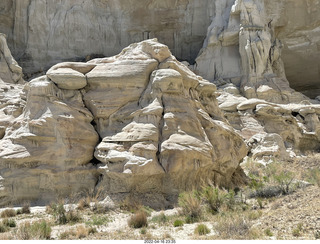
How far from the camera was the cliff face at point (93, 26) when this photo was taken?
999 inches

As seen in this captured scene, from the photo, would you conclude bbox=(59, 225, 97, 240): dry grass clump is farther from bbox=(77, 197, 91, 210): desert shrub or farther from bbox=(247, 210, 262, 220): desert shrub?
bbox=(247, 210, 262, 220): desert shrub

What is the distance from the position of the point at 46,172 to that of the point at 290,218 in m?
5.80

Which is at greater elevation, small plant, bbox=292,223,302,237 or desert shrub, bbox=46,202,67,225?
small plant, bbox=292,223,302,237

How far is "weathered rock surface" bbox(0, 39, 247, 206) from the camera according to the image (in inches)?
341

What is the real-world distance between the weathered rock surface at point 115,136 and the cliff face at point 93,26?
16.1 metres

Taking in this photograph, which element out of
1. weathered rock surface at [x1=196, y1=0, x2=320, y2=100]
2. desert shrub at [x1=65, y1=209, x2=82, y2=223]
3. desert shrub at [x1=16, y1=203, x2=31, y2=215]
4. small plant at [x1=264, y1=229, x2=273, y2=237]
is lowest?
desert shrub at [x1=16, y1=203, x2=31, y2=215]

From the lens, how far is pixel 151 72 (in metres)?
10.2

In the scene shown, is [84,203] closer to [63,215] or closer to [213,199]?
[63,215]

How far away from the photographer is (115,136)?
9.17 m

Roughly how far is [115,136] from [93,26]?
65.7 ft

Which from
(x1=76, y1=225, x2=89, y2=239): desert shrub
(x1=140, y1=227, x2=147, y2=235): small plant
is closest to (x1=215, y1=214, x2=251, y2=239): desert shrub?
(x1=140, y1=227, x2=147, y2=235): small plant

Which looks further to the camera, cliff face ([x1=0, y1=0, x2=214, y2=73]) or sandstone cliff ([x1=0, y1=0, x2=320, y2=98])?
cliff face ([x1=0, y1=0, x2=214, y2=73])

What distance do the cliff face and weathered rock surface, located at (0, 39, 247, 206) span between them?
1615cm

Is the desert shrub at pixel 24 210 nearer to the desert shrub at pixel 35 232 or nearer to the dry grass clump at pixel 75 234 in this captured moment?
the desert shrub at pixel 35 232
